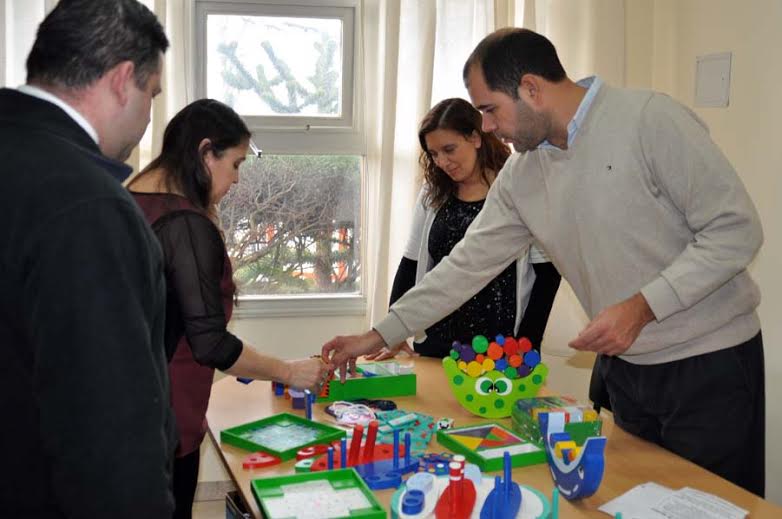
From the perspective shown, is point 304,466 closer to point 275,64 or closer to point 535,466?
point 535,466

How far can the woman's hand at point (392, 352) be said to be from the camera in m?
2.55

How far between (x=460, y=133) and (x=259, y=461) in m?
1.38

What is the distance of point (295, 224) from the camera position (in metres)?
3.49

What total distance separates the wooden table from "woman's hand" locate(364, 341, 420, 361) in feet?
0.63

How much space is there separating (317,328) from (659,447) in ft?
6.05

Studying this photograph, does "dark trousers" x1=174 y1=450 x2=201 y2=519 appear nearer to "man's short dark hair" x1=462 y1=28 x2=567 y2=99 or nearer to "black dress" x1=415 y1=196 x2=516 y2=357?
"black dress" x1=415 y1=196 x2=516 y2=357

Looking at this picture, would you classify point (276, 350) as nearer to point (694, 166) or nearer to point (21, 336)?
point (694, 166)

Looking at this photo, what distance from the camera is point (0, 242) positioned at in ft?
3.15

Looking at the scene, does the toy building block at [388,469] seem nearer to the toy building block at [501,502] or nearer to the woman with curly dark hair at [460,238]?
the toy building block at [501,502]

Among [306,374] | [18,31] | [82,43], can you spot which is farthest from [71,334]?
[18,31]

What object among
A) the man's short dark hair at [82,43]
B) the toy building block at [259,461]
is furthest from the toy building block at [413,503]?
the man's short dark hair at [82,43]

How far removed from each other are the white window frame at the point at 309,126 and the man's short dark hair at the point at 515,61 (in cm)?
142

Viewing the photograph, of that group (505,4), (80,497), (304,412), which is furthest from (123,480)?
(505,4)

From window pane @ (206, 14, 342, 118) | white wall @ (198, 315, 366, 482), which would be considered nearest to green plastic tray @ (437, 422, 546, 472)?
white wall @ (198, 315, 366, 482)
